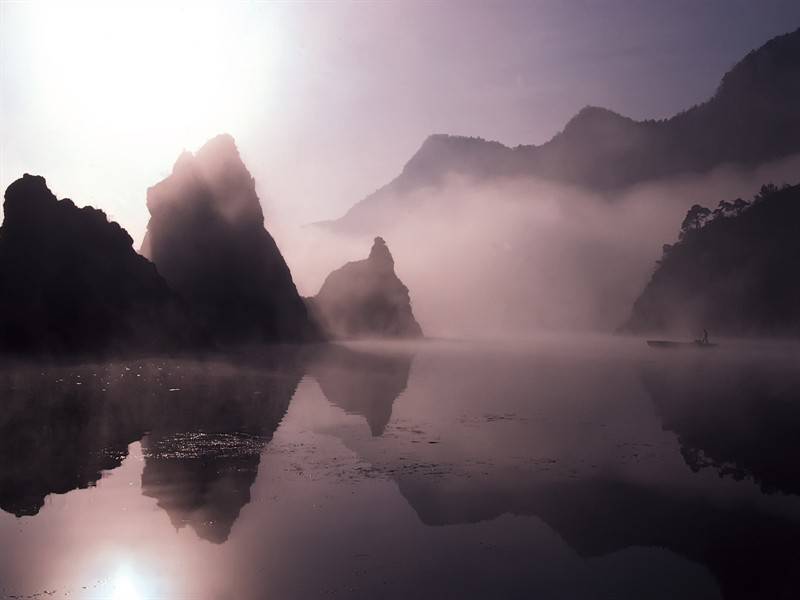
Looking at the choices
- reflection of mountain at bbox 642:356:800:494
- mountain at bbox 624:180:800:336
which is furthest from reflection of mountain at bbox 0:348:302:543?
mountain at bbox 624:180:800:336

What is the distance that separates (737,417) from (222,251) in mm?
133055

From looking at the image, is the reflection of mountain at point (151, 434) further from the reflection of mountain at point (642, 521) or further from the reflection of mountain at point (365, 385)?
the reflection of mountain at point (642, 521)

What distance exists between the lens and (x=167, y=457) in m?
29.6

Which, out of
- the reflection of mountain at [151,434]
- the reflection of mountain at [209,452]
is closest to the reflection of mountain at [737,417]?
the reflection of mountain at [209,452]

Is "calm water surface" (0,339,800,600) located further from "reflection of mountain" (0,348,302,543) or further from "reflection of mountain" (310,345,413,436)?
"reflection of mountain" (310,345,413,436)

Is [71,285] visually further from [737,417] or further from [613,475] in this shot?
[737,417]

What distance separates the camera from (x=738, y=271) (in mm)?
171875

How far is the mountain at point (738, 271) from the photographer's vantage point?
161 m

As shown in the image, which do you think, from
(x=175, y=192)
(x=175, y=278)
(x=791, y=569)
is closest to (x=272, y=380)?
(x=791, y=569)

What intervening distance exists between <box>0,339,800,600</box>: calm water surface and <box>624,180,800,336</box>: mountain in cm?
13481

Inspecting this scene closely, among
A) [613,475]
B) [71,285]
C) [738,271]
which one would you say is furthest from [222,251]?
[738,271]

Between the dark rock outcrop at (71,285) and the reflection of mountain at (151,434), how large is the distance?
18.9 m

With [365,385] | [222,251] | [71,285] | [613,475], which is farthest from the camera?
[222,251]

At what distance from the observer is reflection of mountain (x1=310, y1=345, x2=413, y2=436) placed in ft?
150
